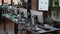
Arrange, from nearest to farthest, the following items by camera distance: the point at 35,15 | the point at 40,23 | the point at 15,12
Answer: the point at 35,15 < the point at 40,23 < the point at 15,12

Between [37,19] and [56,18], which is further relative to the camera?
[56,18]

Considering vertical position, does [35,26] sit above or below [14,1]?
below

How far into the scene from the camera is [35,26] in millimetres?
3283

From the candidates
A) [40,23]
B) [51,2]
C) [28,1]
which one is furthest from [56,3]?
[40,23]

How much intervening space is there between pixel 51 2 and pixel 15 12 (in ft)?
5.93

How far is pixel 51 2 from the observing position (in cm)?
579

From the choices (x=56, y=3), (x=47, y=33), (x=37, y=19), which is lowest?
(x=47, y=33)

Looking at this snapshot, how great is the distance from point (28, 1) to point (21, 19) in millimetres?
1722

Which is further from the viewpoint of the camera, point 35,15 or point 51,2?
point 51,2

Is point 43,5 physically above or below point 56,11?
above

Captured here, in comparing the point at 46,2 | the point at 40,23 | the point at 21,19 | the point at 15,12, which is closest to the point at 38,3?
the point at 46,2

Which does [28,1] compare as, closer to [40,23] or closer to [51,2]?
[51,2]

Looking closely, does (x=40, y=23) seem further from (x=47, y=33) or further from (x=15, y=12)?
(x=15, y=12)

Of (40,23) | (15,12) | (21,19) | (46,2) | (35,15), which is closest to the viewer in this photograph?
(35,15)
